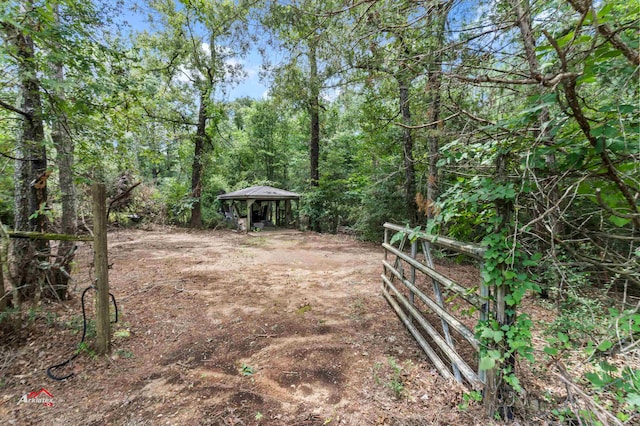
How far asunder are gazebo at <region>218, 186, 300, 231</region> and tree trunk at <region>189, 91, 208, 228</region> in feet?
4.34

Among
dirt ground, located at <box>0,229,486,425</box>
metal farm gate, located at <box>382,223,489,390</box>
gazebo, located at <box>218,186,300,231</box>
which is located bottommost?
dirt ground, located at <box>0,229,486,425</box>

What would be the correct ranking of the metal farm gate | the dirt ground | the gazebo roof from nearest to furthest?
1. the metal farm gate
2. the dirt ground
3. the gazebo roof

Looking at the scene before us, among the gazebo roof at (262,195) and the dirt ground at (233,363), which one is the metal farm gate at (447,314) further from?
the gazebo roof at (262,195)

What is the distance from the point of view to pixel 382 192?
873 cm

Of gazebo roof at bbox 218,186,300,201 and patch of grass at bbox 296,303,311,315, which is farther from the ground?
gazebo roof at bbox 218,186,300,201

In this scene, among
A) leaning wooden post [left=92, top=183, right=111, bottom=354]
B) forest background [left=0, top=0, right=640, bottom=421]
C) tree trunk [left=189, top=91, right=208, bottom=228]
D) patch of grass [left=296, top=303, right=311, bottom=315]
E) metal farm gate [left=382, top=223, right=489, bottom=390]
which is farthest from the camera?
tree trunk [left=189, top=91, right=208, bottom=228]

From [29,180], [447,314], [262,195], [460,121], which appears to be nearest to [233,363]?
[447,314]

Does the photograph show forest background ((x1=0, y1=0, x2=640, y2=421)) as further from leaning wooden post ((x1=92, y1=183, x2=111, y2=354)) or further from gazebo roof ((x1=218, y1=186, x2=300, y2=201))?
gazebo roof ((x1=218, y1=186, x2=300, y2=201))

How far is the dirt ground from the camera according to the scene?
6.68 ft

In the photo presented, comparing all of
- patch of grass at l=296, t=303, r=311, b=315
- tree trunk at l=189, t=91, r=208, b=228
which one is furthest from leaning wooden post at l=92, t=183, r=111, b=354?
tree trunk at l=189, t=91, r=208, b=228

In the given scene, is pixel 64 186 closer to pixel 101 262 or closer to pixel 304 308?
pixel 101 262

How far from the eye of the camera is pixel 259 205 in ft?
59.3

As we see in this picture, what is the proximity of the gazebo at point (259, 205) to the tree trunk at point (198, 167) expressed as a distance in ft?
4.34

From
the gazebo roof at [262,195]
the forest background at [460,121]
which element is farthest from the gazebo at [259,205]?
the forest background at [460,121]
